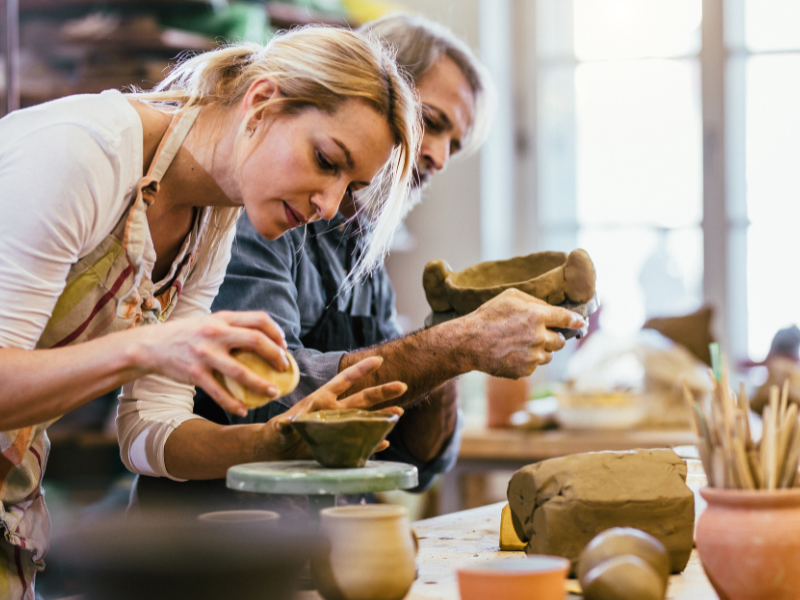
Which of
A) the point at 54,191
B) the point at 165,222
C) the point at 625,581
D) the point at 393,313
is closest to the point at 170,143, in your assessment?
the point at 165,222

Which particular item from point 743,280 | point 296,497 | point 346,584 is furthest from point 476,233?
point 346,584

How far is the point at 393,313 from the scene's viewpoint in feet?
7.37

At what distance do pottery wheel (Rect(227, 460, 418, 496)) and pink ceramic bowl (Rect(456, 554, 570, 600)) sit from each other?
16 centimetres

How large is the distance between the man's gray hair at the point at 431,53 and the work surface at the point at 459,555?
1086mm

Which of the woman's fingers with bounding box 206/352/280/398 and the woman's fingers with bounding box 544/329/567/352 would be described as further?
the woman's fingers with bounding box 544/329/567/352

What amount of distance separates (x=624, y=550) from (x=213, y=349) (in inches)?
21.1

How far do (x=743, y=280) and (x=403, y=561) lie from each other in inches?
143

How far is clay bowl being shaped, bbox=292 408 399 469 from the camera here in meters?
1.04

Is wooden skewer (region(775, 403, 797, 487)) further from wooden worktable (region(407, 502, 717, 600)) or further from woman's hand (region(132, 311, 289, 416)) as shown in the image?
woman's hand (region(132, 311, 289, 416))

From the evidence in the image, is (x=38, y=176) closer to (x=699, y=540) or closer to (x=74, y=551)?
(x=74, y=551)

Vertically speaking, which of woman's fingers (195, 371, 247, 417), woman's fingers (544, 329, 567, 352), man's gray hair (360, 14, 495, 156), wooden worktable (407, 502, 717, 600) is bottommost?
wooden worktable (407, 502, 717, 600)

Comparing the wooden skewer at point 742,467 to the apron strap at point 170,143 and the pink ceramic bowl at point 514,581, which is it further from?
the apron strap at point 170,143

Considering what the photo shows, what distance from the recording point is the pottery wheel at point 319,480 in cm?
99

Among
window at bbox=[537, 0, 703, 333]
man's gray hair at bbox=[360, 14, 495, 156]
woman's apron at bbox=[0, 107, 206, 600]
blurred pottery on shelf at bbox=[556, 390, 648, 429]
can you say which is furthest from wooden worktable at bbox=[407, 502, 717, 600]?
window at bbox=[537, 0, 703, 333]
